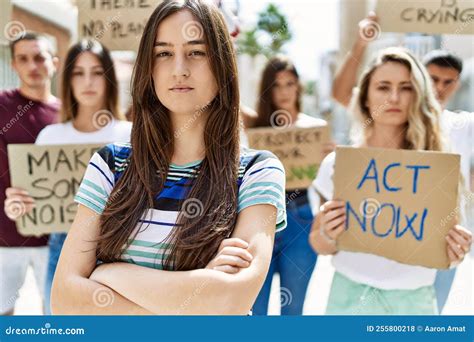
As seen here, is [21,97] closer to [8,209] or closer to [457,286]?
[8,209]

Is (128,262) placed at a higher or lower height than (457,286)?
higher

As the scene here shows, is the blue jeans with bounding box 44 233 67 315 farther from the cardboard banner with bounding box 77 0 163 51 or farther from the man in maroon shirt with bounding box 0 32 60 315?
the cardboard banner with bounding box 77 0 163 51

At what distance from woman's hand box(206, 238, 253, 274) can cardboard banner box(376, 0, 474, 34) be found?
1406mm

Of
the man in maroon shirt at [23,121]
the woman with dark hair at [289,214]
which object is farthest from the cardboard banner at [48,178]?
the woman with dark hair at [289,214]

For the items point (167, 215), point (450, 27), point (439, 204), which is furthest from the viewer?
point (450, 27)

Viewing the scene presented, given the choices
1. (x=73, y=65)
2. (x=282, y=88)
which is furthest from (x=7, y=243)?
(x=282, y=88)

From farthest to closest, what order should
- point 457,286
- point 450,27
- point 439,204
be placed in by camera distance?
point 457,286, point 450,27, point 439,204

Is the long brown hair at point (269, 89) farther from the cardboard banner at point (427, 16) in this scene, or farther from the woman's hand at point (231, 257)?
the woman's hand at point (231, 257)

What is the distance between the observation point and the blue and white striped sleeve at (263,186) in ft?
4.33

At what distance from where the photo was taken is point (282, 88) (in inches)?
111

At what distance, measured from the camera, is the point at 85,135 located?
240cm

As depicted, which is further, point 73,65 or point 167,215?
point 73,65

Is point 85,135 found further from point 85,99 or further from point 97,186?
point 97,186

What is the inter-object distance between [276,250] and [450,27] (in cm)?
111
